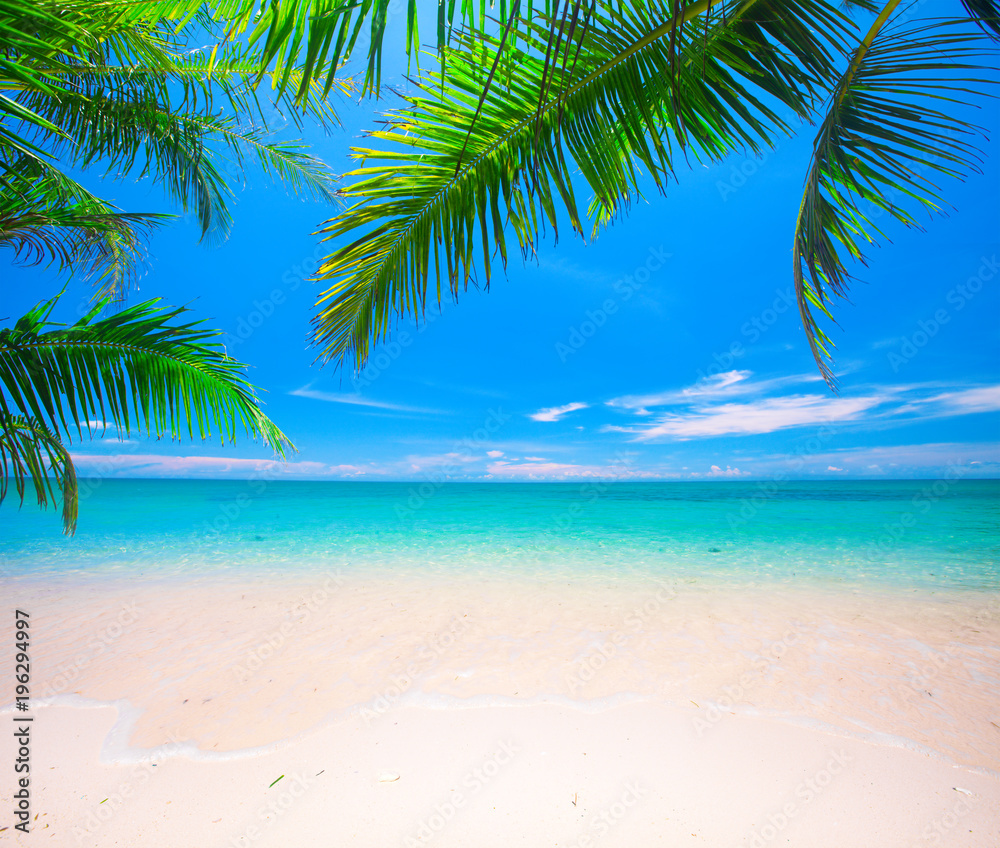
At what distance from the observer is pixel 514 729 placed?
2600mm

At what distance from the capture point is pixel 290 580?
6.38m

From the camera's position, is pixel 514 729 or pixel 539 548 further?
pixel 539 548

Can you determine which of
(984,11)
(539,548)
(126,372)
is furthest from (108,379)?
(539,548)

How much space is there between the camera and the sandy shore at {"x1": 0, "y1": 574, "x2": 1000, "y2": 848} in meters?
1.95

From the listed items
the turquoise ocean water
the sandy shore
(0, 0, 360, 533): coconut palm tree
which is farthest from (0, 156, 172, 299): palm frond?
the turquoise ocean water

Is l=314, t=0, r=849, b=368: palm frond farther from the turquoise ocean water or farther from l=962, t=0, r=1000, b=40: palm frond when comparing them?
the turquoise ocean water

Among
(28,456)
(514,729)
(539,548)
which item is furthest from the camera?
(539,548)

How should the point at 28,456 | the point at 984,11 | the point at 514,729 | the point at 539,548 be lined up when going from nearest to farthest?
the point at 984,11 < the point at 28,456 < the point at 514,729 < the point at 539,548

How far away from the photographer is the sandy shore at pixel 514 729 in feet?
6.38

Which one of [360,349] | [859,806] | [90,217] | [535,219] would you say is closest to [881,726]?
[859,806]

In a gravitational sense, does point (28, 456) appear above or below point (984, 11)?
below

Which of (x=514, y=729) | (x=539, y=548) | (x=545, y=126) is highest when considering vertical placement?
(x=545, y=126)

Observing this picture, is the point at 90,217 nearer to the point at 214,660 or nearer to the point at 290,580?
the point at 214,660

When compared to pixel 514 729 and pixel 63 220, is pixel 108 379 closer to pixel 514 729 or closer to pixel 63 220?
pixel 63 220
